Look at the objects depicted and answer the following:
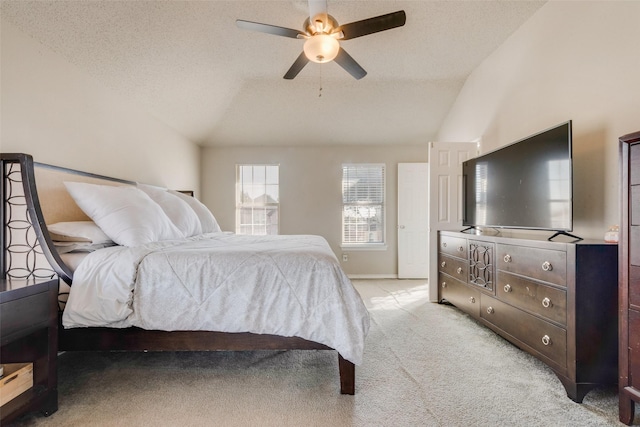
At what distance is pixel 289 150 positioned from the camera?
194 inches

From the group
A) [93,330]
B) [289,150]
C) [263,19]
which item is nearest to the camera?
[93,330]

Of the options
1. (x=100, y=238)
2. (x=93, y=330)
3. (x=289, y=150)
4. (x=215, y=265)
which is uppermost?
(x=289, y=150)

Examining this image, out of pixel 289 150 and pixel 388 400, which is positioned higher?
pixel 289 150

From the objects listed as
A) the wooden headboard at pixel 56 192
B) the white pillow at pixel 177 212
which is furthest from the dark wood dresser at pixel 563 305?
the wooden headboard at pixel 56 192

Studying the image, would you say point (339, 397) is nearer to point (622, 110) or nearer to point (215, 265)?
point (215, 265)

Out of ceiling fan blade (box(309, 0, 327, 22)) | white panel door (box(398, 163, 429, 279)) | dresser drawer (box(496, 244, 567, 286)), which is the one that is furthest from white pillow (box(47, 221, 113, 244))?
white panel door (box(398, 163, 429, 279))

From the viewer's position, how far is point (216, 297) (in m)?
1.62

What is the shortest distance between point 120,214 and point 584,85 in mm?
3388

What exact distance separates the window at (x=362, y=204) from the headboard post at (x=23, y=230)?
3783 mm

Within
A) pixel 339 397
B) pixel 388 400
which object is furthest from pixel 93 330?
pixel 388 400

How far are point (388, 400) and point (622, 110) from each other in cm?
229

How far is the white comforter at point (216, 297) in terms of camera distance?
5.27ft

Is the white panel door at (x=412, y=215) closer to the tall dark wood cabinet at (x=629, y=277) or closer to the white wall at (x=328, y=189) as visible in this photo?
the white wall at (x=328, y=189)

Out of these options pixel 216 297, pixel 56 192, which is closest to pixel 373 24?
pixel 216 297
